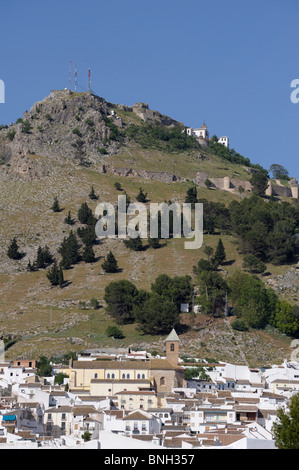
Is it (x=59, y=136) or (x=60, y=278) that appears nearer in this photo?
(x=60, y=278)

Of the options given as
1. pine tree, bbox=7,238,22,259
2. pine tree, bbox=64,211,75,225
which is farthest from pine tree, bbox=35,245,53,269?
pine tree, bbox=64,211,75,225

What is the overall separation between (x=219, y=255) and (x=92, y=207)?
2207 centimetres

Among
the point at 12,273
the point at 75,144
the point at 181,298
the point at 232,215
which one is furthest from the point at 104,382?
the point at 75,144

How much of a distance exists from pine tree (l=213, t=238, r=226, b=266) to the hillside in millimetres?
1127

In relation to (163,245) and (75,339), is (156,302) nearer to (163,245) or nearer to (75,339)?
(75,339)

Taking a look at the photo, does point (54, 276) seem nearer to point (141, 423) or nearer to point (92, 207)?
point (92, 207)

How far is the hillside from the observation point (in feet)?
268

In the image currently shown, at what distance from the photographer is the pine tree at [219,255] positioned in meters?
95.8

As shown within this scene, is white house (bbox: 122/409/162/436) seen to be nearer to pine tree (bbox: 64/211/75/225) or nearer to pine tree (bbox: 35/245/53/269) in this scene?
pine tree (bbox: 35/245/53/269)

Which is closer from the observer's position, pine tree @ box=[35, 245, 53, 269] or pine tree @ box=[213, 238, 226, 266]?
pine tree @ box=[213, 238, 226, 266]

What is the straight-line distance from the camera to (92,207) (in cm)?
11256

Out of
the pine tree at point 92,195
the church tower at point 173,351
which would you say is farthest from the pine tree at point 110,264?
the church tower at point 173,351

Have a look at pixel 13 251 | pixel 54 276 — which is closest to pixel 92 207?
→ pixel 13 251

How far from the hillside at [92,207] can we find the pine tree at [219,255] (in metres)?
1.13
